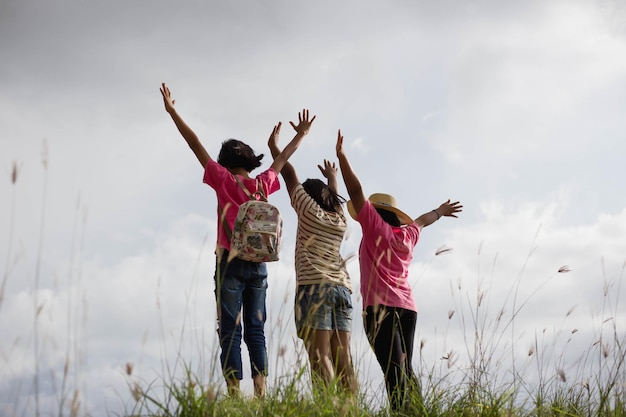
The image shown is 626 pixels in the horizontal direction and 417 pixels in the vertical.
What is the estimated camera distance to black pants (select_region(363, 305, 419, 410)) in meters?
4.39

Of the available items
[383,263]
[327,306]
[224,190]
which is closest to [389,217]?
[383,263]

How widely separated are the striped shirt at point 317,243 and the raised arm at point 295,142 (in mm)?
241

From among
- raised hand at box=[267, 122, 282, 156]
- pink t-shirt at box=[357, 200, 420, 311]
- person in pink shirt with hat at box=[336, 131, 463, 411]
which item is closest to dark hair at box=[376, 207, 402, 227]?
person in pink shirt with hat at box=[336, 131, 463, 411]

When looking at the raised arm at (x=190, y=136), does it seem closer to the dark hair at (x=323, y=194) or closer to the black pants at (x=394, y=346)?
the dark hair at (x=323, y=194)

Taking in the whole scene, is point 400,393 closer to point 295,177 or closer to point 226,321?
point 226,321

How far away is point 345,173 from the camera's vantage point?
479 centimetres

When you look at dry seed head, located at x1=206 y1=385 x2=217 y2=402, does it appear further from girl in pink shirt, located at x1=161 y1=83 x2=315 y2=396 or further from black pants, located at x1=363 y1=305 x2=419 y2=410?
black pants, located at x1=363 y1=305 x2=419 y2=410

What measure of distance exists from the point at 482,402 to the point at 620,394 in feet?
3.19

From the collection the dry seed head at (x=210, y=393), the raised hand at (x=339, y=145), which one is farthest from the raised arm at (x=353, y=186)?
the dry seed head at (x=210, y=393)

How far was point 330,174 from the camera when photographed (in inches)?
228

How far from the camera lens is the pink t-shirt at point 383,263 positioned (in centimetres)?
475

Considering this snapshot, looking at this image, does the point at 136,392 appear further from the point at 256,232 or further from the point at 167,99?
the point at 167,99

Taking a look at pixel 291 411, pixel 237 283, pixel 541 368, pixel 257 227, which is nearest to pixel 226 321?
pixel 237 283

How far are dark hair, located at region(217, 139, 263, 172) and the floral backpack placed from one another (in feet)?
1.18
